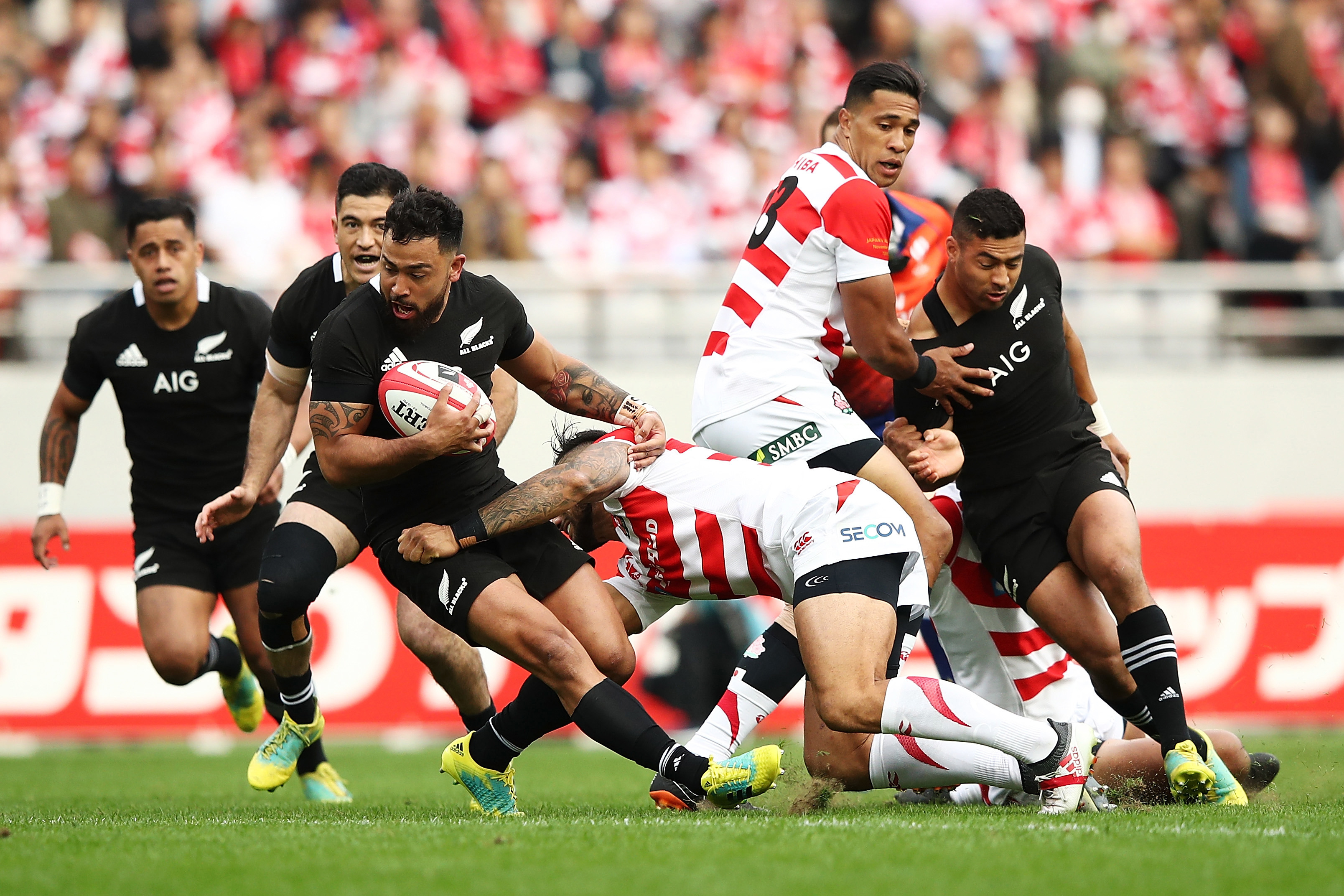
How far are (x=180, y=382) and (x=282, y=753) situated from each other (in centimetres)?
216

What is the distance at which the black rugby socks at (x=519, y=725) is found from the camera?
621 cm

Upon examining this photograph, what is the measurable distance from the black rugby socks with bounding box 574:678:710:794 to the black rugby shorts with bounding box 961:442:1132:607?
1.84m

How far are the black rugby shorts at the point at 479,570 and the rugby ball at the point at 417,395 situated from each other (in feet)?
1.57

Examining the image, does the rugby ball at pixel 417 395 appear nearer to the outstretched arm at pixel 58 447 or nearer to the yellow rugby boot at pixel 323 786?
the yellow rugby boot at pixel 323 786

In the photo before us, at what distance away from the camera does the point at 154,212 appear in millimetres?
7949

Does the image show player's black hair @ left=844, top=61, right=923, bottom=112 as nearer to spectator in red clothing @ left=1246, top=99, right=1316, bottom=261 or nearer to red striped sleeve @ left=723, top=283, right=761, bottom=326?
red striped sleeve @ left=723, top=283, right=761, bottom=326

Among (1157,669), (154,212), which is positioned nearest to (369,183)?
(154,212)

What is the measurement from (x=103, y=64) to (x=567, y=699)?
38.0 ft

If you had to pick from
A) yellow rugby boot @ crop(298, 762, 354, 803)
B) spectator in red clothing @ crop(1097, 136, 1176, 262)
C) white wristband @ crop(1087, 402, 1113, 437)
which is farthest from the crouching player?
spectator in red clothing @ crop(1097, 136, 1176, 262)

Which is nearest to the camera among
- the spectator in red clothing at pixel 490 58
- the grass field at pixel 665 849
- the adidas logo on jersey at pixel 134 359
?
the grass field at pixel 665 849

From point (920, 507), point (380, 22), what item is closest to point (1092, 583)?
point (920, 507)

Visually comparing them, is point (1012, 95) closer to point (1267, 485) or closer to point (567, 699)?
point (1267, 485)

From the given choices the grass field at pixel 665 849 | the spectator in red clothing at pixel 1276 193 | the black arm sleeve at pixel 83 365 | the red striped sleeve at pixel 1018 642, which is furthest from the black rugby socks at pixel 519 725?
the spectator in red clothing at pixel 1276 193

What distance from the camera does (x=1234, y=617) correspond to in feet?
38.5
